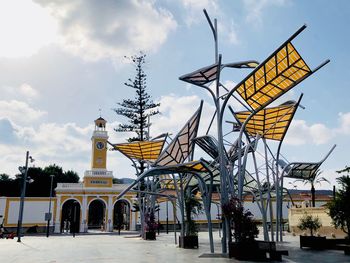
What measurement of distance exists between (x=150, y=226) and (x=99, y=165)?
72.3ft

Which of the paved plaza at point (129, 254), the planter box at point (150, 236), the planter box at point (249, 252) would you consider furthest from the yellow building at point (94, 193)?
the planter box at point (249, 252)

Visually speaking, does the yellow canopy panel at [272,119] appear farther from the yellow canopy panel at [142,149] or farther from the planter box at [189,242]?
the planter box at [189,242]

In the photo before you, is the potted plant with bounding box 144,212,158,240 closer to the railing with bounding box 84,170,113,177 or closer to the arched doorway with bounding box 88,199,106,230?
the railing with bounding box 84,170,113,177

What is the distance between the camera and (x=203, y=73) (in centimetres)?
1469

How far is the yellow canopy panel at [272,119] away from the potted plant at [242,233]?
24.4 feet

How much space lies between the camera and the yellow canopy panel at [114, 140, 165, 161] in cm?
2428

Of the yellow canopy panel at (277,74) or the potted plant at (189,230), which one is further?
the potted plant at (189,230)

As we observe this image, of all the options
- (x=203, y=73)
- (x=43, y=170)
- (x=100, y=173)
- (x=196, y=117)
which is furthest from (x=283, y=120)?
(x=43, y=170)

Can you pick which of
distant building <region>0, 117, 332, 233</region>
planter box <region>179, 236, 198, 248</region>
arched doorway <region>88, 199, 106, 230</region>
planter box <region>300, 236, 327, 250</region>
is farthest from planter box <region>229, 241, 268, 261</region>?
arched doorway <region>88, 199, 106, 230</region>

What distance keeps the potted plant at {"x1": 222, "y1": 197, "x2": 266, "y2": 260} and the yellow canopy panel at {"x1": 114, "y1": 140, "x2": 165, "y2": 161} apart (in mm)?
12086

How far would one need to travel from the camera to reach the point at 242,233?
487 inches

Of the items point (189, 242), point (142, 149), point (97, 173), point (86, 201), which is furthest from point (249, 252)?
point (97, 173)

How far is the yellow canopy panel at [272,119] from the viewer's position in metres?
19.2

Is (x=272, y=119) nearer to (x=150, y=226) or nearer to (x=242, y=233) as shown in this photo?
(x=242, y=233)
